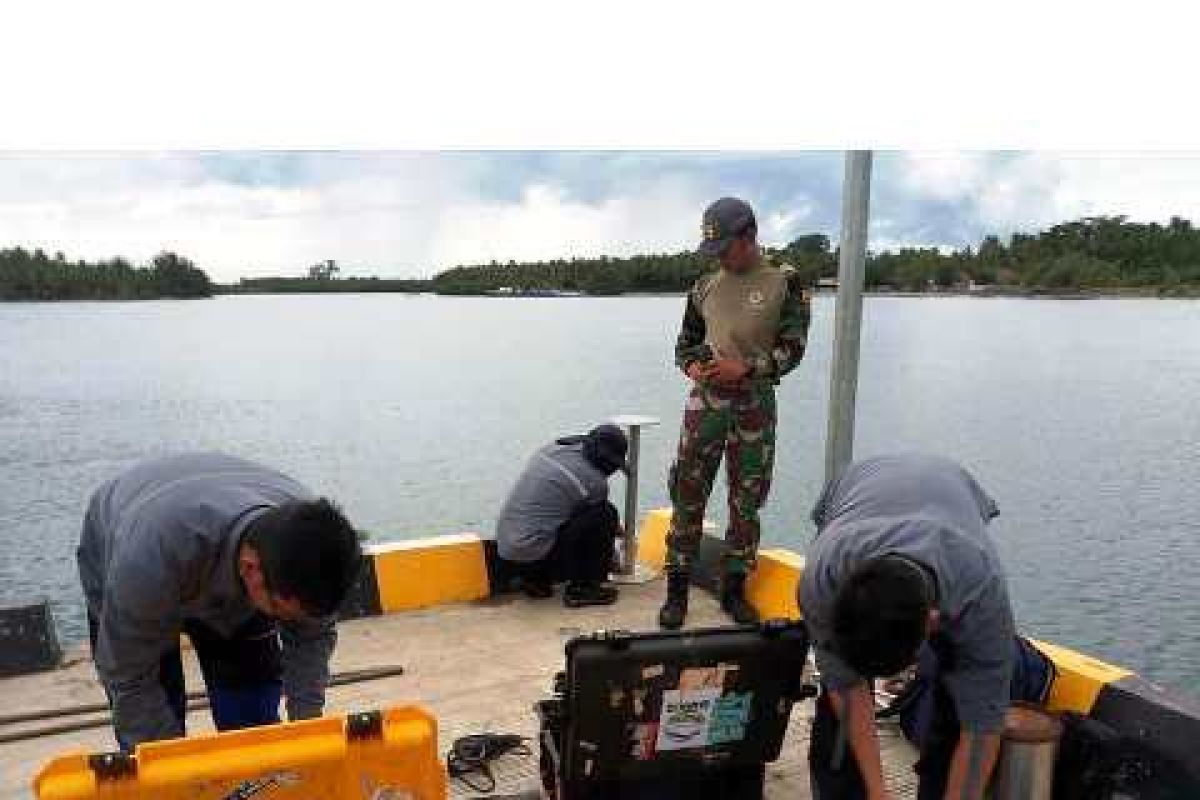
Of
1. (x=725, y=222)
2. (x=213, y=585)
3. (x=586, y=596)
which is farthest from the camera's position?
(x=586, y=596)

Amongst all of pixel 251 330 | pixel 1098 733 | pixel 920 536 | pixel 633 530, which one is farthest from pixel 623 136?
pixel 251 330

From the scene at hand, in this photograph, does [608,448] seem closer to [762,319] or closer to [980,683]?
[762,319]

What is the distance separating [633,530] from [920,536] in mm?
2399

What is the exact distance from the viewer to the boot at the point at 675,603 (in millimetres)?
3697

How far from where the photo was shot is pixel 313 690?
2.10 metres

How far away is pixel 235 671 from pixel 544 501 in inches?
78.7

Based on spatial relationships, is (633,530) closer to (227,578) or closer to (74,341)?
(227,578)

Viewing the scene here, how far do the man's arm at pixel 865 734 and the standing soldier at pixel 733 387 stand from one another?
1497mm

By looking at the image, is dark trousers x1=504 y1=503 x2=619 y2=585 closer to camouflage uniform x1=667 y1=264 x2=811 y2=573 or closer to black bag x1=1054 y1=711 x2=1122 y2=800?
camouflage uniform x1=667 y1=264 x2=811 y2=573

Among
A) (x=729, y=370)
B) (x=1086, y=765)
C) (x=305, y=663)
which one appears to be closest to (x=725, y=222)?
(x=729, y=370)

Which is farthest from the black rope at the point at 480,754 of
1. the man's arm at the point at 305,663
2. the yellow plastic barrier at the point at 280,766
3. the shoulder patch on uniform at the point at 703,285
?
the shoulder patch on uniform at the point at 703,285

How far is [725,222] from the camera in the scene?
346 cm

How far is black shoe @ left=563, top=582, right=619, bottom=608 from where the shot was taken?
400 centimetres

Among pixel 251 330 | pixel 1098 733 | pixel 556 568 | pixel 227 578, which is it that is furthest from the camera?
pixel 251 330
